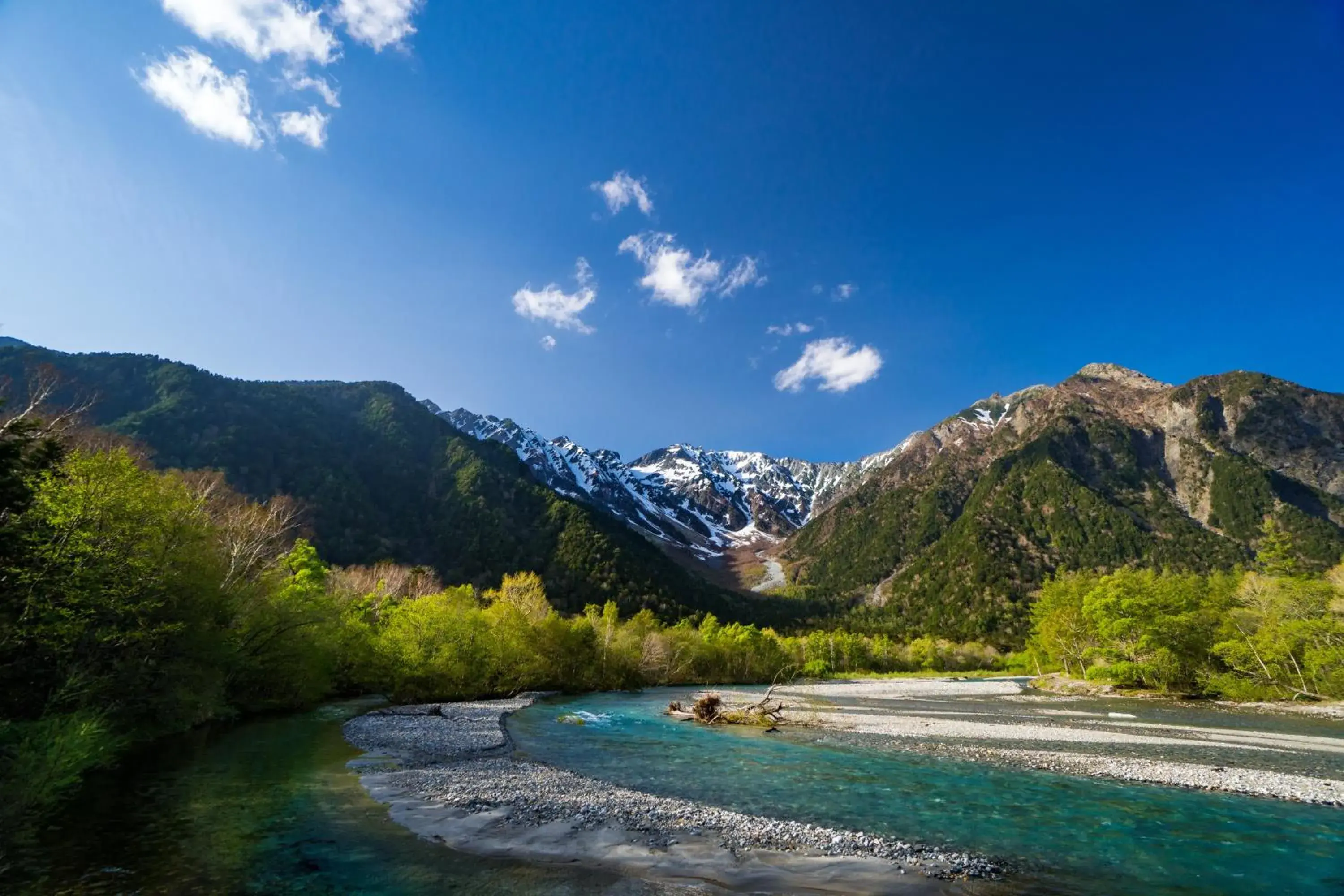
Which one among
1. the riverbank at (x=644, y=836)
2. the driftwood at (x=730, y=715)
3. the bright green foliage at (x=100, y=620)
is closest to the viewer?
the riverbank at (x=644, y=836)

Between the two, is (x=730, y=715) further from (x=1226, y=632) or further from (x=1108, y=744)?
(x=1226, y=632)

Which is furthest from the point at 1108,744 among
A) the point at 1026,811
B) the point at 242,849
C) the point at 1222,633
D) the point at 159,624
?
the point at 159,624

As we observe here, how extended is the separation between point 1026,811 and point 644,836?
44.9 feet

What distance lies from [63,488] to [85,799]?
10.5m

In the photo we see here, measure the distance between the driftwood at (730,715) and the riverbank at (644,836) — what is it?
2499cm

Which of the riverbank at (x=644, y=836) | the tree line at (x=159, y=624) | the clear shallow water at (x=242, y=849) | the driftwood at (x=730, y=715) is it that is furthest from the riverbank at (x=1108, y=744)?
the tree line at (x=159, y=624)

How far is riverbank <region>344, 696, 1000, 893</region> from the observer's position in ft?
42.7

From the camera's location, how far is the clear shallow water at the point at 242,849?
38.1 feet

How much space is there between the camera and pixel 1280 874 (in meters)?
14.2

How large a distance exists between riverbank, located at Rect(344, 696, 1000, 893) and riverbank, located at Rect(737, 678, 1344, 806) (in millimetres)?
18108

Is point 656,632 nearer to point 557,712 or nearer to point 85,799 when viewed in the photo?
point 557,712

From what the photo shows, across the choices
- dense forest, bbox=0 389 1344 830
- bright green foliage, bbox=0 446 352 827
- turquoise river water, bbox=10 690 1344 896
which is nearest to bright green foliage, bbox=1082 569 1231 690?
dense forest, bbox=0 389 1344 830

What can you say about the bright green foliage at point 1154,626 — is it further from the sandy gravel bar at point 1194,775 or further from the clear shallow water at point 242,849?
the clear shallow water at point 242,849

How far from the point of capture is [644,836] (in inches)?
613
